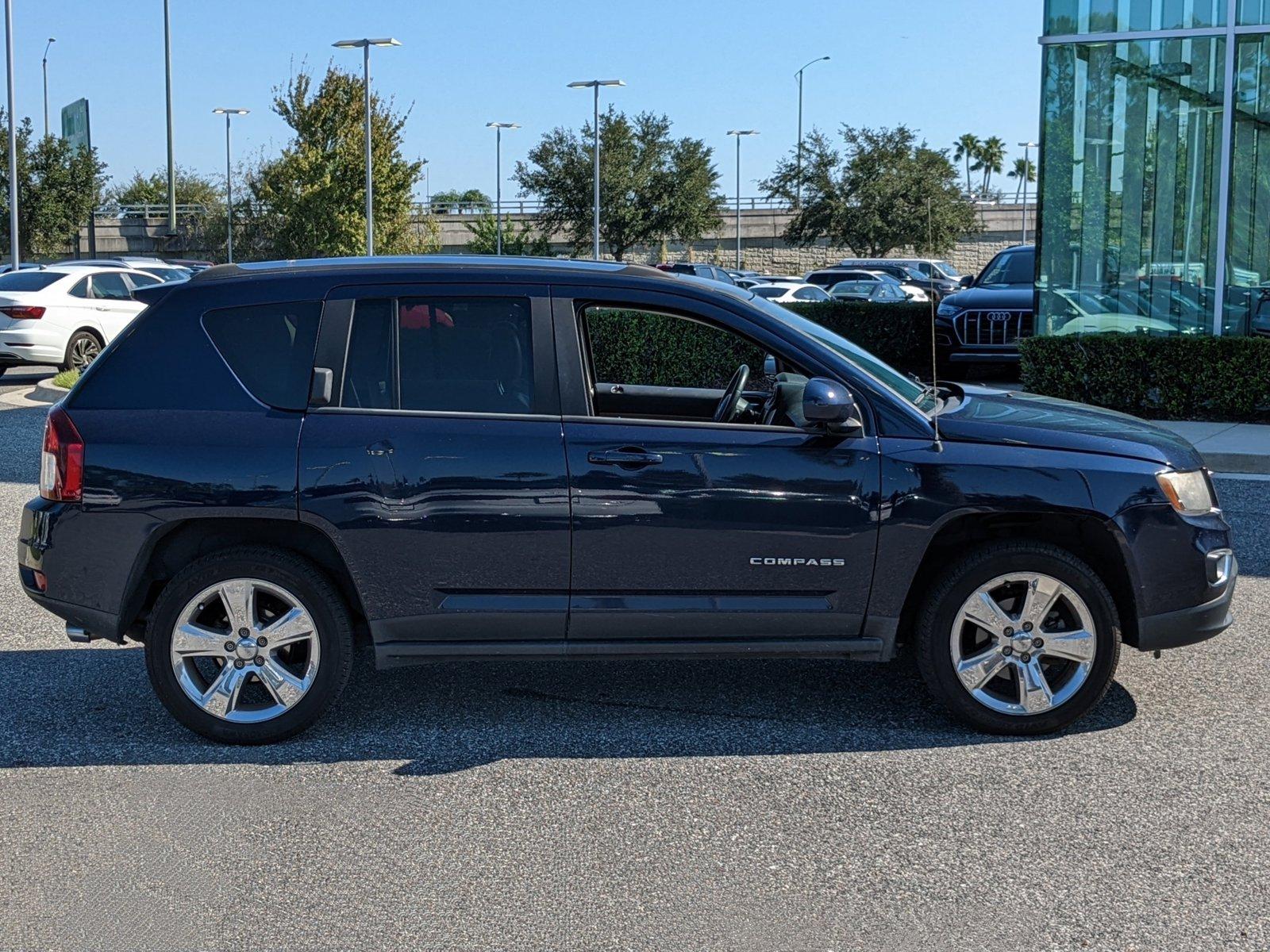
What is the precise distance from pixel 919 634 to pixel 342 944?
8.01 feet

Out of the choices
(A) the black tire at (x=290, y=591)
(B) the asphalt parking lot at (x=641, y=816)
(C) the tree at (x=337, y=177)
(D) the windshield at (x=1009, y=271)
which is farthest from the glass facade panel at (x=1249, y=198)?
(C) the tree at (x=337, y=177)

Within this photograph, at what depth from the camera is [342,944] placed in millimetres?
3668

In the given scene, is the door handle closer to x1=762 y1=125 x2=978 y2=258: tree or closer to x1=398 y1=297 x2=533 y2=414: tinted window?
x1=398 y1=297 x2=533 y2=414: tinted window

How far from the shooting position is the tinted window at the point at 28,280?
20.4m

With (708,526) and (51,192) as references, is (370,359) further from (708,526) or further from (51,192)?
(51,192)

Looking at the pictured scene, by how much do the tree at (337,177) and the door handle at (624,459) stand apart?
40.2 meters

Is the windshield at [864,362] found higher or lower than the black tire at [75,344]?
higher

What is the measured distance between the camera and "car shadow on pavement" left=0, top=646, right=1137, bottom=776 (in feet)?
16.8

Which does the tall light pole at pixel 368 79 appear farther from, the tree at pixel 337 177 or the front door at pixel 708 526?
the front door at pixel 708 526

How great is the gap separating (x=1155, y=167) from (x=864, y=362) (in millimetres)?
12434

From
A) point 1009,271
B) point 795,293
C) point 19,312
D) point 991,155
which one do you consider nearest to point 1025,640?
point 1009,271

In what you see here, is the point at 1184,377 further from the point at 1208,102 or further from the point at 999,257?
the point at 999,257

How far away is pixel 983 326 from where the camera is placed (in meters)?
18.7

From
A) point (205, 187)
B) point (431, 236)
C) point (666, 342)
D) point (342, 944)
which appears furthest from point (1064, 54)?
point (205, 187)
